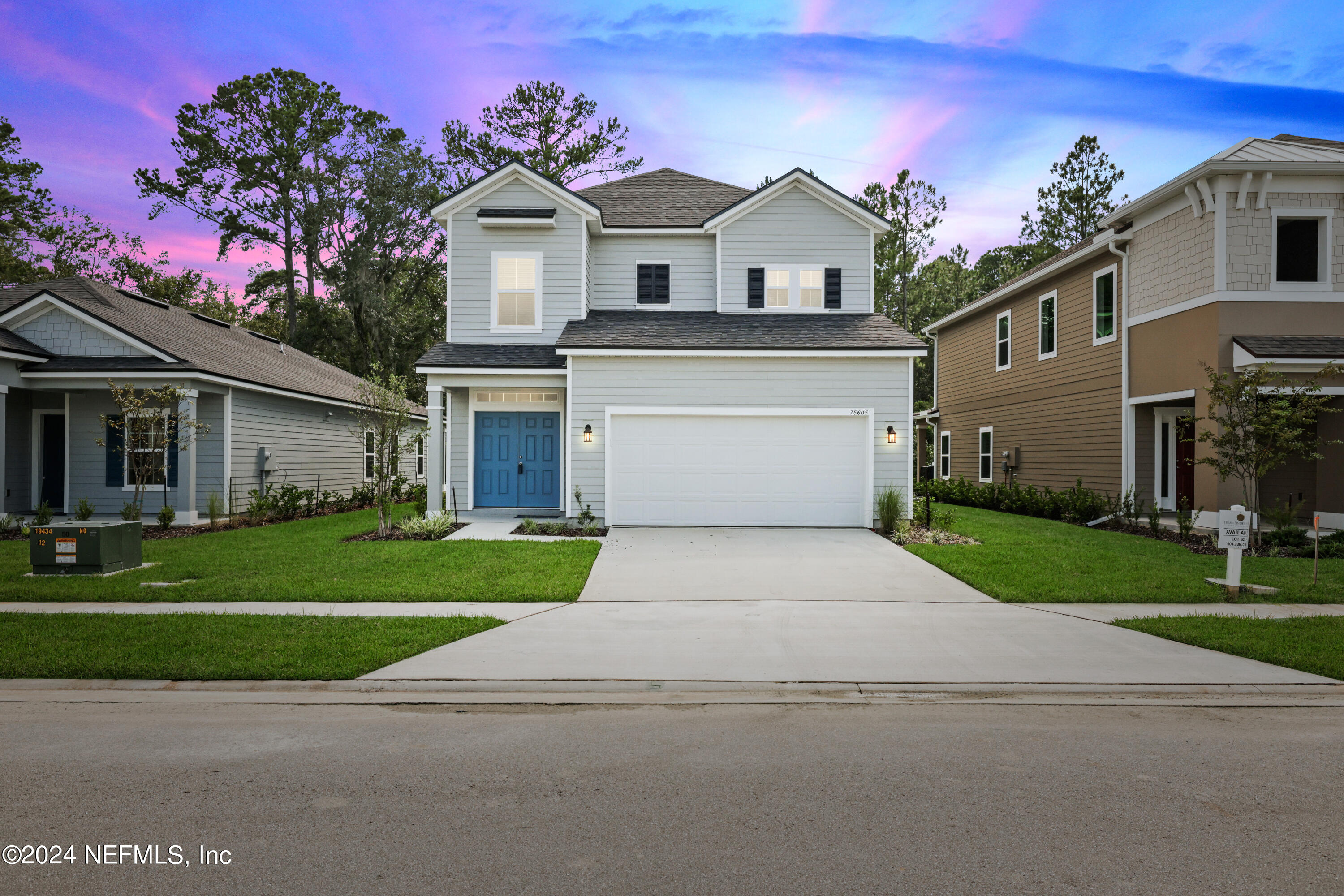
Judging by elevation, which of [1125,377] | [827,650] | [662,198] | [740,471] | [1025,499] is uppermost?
[662,198]

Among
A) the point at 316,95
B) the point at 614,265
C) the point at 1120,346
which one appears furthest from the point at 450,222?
the point at 316,95

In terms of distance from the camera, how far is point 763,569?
442 inches

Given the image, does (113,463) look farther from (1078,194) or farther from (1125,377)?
(1078,194)

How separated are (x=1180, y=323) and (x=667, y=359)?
407 inches

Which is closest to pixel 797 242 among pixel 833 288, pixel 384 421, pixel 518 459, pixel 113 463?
pixel 833 288

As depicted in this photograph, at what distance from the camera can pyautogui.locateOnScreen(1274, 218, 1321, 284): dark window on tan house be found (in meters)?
14.6

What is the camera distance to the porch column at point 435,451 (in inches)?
638

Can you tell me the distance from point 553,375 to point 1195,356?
1287 cm

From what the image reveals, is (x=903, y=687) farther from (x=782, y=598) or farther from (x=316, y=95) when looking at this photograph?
(x=316, y=95)

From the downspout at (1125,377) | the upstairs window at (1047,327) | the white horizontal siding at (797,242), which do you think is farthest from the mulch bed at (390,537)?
the upstairs window at (1047,327)

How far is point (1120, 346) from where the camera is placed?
17.1 metres

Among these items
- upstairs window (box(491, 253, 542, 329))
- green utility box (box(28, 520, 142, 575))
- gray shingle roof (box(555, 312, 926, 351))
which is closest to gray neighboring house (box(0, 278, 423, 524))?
upstairs window (box(491, 253, 542, 329))

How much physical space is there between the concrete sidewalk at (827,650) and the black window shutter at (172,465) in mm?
13413

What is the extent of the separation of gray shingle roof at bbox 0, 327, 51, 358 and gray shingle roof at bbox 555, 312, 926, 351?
11.3m
